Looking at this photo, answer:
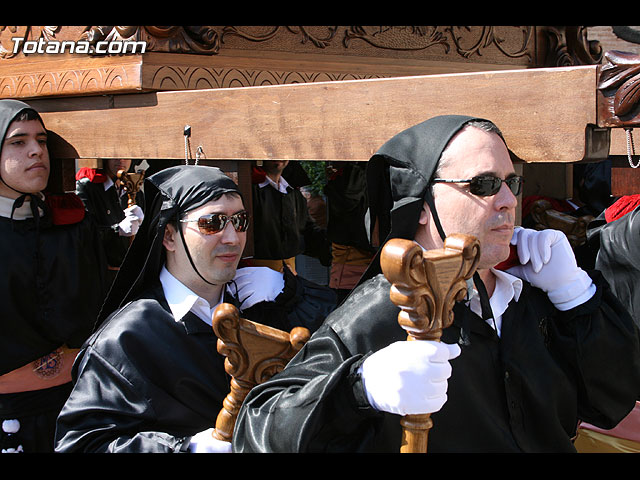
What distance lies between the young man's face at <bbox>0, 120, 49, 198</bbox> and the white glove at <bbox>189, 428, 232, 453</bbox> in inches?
91.3

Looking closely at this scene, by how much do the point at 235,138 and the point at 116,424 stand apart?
1269mm

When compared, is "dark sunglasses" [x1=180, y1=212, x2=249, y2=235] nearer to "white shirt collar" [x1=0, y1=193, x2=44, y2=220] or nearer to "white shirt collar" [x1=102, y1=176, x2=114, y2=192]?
"white shirt collar" [x1=0, y1=193, x2=44, y2=220]

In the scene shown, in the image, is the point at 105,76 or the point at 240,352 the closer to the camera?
the point at 240,352

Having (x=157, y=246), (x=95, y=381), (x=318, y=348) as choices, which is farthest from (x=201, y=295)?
(x=318, y=348)

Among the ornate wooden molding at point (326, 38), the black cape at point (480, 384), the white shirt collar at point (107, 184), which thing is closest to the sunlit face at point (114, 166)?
the white shirt collar at point (107, 184)

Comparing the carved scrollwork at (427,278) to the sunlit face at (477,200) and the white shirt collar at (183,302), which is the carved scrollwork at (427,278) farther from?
the white shirt collar at (183,302)

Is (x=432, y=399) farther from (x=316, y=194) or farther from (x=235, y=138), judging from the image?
(x=316, y=194)

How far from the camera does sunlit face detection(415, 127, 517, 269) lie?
77.1 inches

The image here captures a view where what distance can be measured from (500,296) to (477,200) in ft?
1.07

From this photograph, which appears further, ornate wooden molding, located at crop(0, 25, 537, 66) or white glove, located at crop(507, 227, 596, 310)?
ornate wooden molding, located at crop(0, 25, 537, 66)

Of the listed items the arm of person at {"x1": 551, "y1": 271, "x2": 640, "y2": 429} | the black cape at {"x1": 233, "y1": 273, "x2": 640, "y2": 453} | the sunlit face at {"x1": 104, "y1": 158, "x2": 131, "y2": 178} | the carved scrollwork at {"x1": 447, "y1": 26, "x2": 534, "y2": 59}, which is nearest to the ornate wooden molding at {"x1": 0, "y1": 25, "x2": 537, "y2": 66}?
the carved scrollwork at {"x1": 447, "y1": 26, "x2": 534, "y2": 59}

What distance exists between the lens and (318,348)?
6.32ft

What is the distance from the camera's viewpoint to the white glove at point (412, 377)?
5.06 ft

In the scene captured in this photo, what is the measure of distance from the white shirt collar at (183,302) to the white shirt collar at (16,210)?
1.65 m
